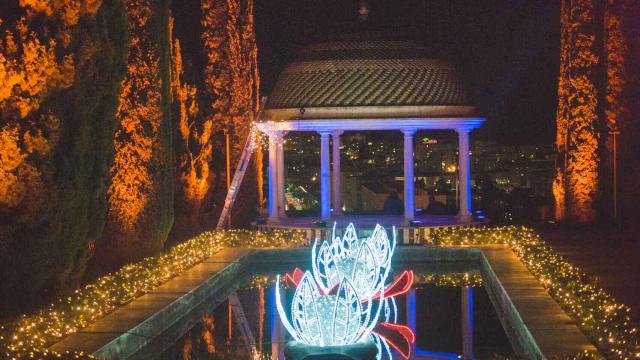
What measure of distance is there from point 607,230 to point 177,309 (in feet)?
40.5

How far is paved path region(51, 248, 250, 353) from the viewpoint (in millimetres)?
10375

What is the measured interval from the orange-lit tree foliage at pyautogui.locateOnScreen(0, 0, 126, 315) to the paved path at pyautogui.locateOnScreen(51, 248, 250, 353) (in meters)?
0.96

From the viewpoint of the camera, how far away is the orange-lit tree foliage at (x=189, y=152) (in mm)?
20922

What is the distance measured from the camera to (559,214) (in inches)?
947

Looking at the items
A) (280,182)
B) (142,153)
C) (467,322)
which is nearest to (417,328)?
(467,322)

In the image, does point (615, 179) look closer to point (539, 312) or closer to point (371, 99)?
point (371, 99)

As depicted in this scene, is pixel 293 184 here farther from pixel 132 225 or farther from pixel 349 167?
pixel 132 225

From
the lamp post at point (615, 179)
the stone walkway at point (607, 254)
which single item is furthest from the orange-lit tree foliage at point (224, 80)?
the lamp post at point (615, 179)

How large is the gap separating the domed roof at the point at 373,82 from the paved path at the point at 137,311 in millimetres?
4433

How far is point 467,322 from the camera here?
13016 millimetres

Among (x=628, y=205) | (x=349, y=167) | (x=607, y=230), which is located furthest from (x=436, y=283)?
(x=349, y=167)

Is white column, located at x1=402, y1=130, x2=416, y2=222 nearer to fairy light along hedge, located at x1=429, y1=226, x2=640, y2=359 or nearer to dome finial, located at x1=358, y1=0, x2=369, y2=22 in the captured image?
fairy light along hedge, located at x1=429, y1=226, x2=640, y2=359

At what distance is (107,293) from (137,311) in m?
0.86

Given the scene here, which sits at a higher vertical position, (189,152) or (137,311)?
(189,152)
